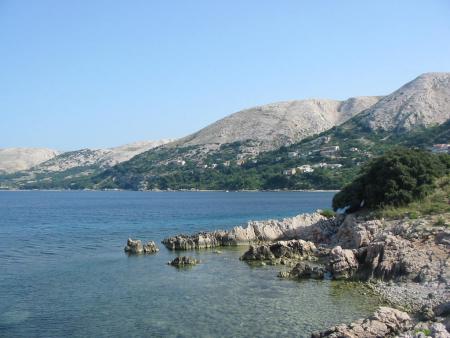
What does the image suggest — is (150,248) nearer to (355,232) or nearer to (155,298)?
(155,298)

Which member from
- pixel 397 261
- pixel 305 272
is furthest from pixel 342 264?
pixel 397 261

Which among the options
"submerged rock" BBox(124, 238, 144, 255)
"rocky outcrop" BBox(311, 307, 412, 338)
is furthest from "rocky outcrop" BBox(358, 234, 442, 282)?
"submerged rock" BBox(124, 238, 144, 255)

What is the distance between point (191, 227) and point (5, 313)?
53.3m

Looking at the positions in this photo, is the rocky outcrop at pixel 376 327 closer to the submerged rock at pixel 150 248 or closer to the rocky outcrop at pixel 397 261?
the rocky outcrop at pixel 397 261

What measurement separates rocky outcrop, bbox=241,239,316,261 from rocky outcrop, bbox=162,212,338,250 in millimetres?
7474

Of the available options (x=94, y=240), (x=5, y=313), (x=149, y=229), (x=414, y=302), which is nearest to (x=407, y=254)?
(x=414, y=302)

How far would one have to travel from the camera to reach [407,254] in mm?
39781

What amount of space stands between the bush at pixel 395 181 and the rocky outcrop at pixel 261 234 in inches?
177

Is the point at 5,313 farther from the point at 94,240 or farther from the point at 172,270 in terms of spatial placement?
the point at 94,240

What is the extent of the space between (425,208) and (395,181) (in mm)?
5665

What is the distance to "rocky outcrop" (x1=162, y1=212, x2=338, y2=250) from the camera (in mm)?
60938

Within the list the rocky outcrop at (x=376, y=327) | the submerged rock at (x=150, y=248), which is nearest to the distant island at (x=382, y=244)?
the rocky outcrop at (x=376, y=327)

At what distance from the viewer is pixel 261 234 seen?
63750 millimetres

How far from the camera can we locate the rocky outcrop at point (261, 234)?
60.9 metres
